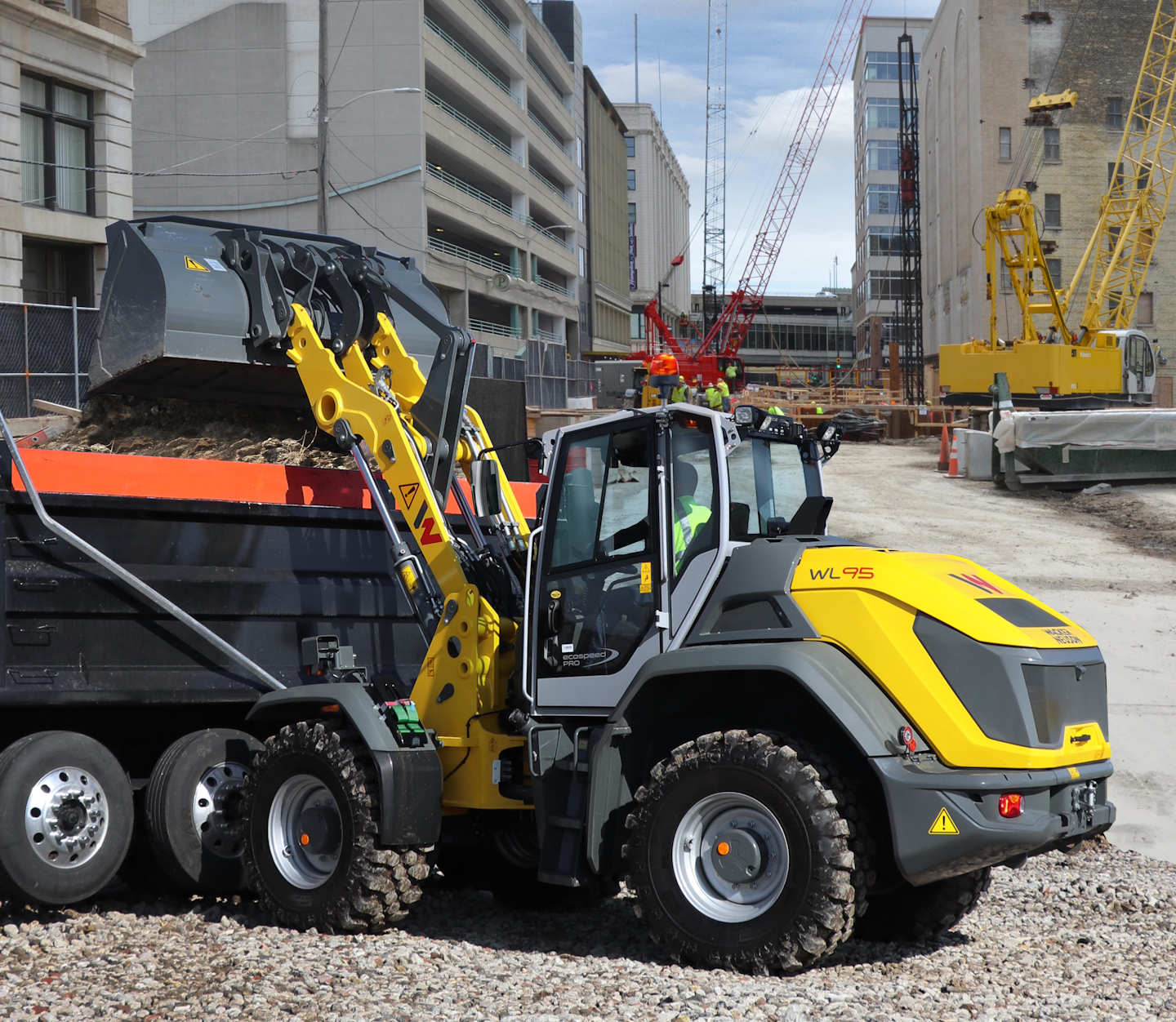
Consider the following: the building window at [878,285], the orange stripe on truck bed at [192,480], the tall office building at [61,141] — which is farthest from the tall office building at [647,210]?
the orange stripe on truck bed at [192,480]

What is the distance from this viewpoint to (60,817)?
665 cm

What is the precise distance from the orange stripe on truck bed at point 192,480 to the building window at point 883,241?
10745 centimetres

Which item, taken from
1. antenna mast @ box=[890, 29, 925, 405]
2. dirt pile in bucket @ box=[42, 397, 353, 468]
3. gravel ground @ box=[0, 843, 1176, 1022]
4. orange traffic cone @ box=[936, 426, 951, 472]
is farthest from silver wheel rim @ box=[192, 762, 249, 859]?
antenna mast @ box=[890, 29, 925, 405]

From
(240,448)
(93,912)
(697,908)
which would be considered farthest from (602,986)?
(240,448)

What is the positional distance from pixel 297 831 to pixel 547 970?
1.67m

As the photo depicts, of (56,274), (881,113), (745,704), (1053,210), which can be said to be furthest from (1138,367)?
(881,113)

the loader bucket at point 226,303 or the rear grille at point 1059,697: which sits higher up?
the loader bucket at point 226,303

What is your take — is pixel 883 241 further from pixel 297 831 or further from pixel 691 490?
pixel 297 831

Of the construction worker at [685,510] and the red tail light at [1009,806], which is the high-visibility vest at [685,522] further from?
the red tail light at [1009,806]

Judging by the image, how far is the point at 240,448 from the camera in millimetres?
9234

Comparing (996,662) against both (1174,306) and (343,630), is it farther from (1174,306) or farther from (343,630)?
(1174,306)

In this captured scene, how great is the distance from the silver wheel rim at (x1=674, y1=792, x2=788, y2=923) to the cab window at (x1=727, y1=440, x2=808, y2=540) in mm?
1288

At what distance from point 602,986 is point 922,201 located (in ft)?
299

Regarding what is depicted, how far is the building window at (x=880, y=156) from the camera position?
368 feet
